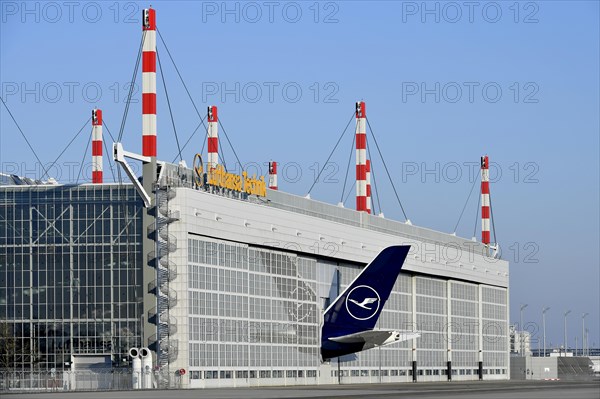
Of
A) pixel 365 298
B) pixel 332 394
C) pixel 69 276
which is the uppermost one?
pixel 69 276

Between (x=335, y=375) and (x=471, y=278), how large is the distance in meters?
36.6

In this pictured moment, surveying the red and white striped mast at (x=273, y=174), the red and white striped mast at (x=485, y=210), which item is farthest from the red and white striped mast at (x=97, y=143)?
the red and white striped mast at (x=485, y=210)

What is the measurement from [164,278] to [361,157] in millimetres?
45665

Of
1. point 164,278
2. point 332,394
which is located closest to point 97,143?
point 164,278

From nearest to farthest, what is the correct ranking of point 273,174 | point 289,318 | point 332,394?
point 332,394 → point 289,318 → point 273,174

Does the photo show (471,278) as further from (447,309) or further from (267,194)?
(267,194)

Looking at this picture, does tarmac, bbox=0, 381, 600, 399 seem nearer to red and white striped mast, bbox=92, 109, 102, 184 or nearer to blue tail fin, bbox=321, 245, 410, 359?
blue tail fin, bbox=321, 245, 410, 359

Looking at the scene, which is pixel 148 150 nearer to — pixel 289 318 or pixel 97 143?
pixel 289 318

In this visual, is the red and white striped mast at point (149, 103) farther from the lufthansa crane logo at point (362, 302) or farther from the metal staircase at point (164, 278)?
the lufthansa crane logo at point (362, 302)

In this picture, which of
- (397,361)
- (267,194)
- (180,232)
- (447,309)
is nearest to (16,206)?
(180,232)

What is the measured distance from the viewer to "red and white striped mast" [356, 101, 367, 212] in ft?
414

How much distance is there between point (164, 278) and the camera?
86.6m

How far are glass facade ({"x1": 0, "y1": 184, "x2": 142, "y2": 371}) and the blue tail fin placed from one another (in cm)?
2091

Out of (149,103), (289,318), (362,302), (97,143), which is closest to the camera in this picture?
(149,103)
